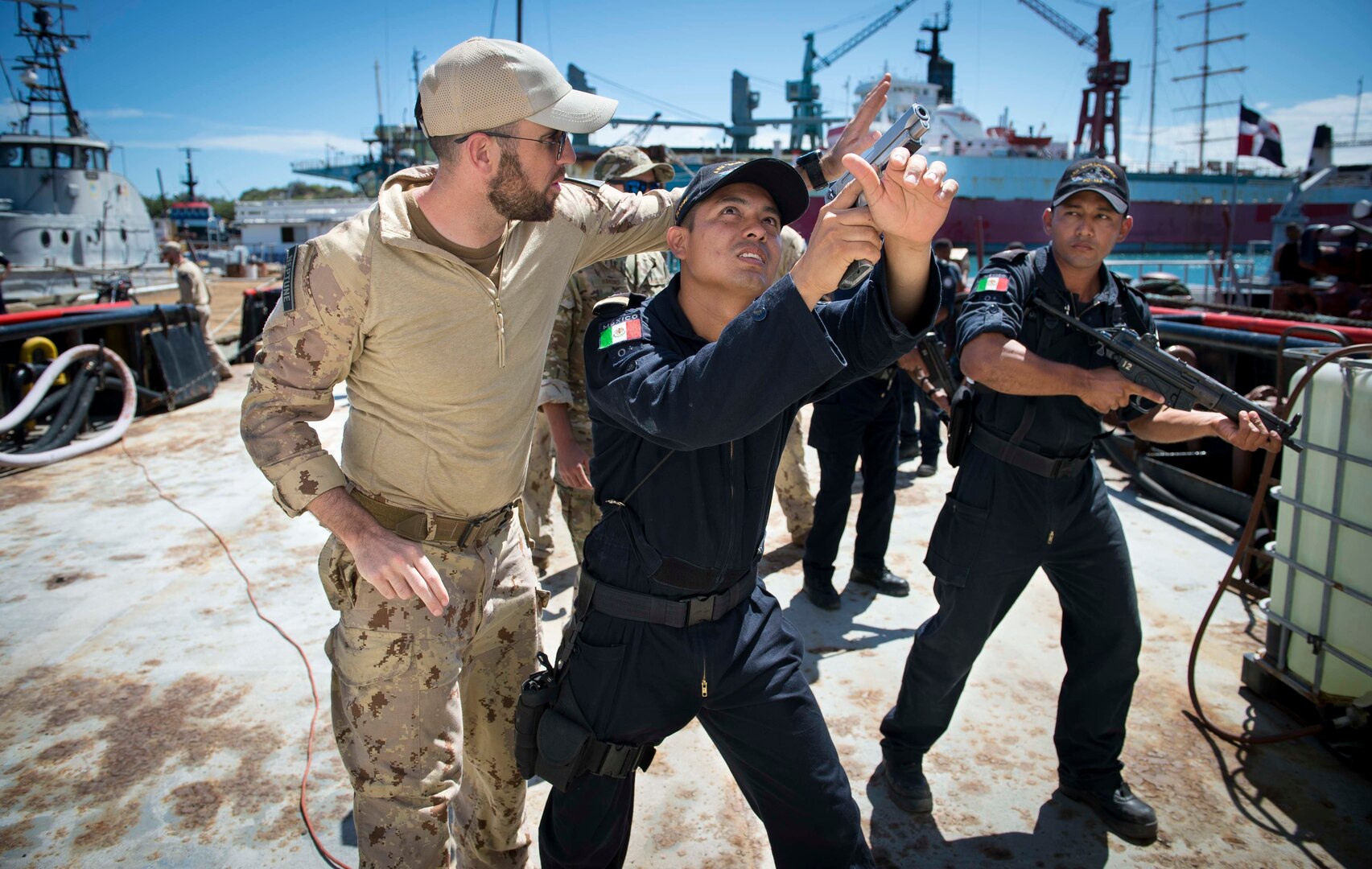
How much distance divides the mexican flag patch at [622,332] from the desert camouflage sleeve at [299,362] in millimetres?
537

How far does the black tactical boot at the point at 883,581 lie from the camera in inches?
168

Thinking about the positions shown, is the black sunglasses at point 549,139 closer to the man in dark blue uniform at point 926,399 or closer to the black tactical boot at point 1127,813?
the black tactical boot at point 1127,813

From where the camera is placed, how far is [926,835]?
8.12ft

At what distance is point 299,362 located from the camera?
1662 mm

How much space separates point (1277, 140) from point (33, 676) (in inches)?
1188

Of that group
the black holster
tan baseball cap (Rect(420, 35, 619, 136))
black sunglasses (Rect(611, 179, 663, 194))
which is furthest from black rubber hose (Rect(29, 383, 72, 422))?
the black holster

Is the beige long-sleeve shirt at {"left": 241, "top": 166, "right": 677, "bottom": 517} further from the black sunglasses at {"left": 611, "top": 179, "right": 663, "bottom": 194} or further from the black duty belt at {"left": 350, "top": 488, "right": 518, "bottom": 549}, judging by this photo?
the black sunglasses at {"left": 611, "top": 179, "right": 663, "bottom": 194}

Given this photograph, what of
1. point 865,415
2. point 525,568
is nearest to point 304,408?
point 525,568

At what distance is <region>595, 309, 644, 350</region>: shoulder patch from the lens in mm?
1578

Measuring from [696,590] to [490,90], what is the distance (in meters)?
1.15

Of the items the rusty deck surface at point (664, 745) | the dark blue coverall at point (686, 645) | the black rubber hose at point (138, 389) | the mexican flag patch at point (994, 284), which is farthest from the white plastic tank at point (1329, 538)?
the black rubber hose at point (138, 389)

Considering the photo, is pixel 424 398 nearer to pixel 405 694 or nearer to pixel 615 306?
pixel 615 306

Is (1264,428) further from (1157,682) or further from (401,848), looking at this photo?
(401,848)

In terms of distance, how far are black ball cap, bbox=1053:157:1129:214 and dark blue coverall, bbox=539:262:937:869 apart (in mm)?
1440
